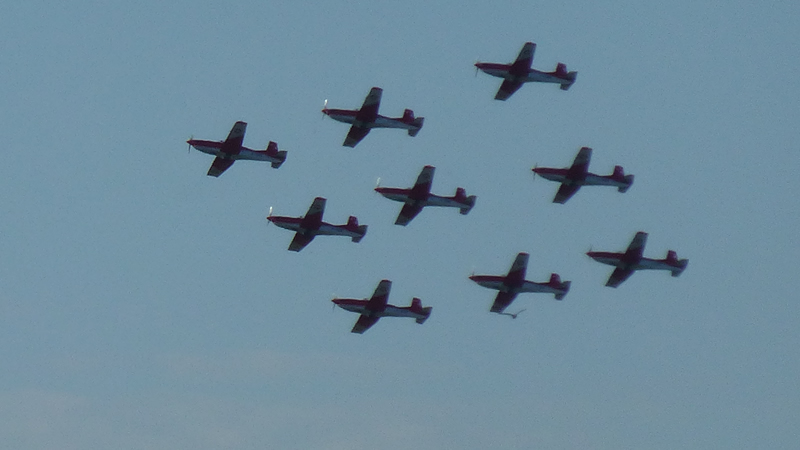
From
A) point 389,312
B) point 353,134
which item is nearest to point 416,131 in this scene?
point 353,134

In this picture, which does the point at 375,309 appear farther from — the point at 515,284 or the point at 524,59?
the point at 524,59

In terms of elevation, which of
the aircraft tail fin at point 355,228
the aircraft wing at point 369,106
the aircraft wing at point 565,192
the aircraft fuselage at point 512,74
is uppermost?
the aircraft fuselage at point 512,74

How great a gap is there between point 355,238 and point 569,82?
79.6ft

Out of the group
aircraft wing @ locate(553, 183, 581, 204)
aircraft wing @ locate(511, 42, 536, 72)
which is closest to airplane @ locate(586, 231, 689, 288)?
aircraft wing @ locate(553, 183, 581, 204)

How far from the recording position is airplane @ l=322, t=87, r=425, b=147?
18000 cm

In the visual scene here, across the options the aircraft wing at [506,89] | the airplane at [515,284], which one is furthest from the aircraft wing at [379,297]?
the aircraft wing at [506,89]

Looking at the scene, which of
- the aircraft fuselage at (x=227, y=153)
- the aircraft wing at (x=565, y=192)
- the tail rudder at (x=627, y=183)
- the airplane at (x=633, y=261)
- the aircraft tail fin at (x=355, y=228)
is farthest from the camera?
the airplane at (x=633, y=261)

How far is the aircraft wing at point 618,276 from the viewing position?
188m

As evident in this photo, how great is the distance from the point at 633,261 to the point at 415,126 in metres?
24.7

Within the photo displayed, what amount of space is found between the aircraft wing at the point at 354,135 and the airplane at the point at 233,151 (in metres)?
5.88

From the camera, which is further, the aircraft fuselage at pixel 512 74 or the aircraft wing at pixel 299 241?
the aircraft wing at pixel 299 241

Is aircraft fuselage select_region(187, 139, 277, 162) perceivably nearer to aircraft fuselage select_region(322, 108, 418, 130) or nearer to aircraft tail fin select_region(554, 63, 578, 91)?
aircraft fuselage select_region(322, 108, 418, 130)

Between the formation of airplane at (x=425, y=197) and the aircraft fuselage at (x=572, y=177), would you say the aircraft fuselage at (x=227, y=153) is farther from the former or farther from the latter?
the aircraft fuselage at (x=572, y=177)

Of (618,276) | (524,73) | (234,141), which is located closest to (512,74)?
(524,73)
